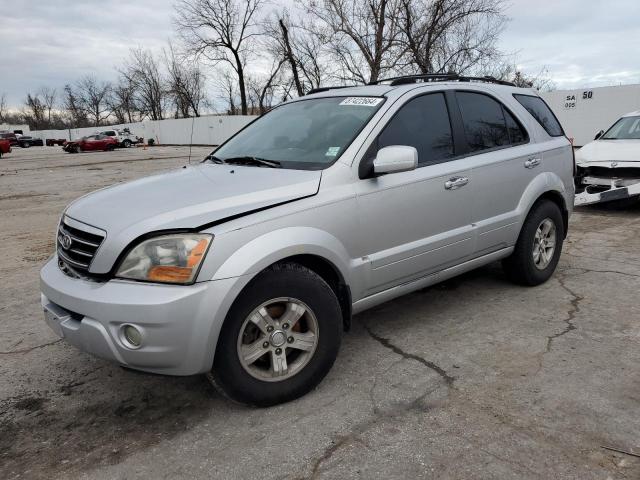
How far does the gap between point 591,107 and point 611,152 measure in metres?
16.8

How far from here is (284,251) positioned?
2684mm

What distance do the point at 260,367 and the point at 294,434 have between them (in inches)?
15.8

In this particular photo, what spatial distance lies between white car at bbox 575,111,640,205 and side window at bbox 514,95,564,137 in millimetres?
3512

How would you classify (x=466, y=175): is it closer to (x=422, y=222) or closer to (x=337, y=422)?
(x=422, y=222)

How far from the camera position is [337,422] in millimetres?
2662

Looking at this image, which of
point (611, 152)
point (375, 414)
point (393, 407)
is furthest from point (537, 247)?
point (611, 152)

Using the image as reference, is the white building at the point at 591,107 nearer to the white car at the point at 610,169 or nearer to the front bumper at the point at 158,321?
the white car at the point at 610,169

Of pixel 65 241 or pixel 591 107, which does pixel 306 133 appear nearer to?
pixel 65 241

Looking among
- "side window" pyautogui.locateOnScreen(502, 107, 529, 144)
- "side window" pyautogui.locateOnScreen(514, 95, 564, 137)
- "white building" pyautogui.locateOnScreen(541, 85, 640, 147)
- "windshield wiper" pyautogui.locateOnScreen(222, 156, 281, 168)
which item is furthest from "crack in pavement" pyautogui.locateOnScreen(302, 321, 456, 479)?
"white building" pyautogui.locateOnScreen(541, 85, 640, 147)

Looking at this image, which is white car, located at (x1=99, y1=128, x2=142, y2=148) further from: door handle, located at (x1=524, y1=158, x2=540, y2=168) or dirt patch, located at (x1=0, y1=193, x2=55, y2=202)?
door handle, located at (x1=524, y1=158, x2=540, y2=168)

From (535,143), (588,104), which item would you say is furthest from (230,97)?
(535,143)

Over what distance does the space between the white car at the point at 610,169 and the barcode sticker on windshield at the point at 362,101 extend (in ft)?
18.7

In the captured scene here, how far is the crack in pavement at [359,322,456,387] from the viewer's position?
3.07 meters

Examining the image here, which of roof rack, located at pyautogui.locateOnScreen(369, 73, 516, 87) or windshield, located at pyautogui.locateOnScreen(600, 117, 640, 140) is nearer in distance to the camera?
roof rack, located at pyautogui.locateOnScreen(369, 73, 516, 87)
